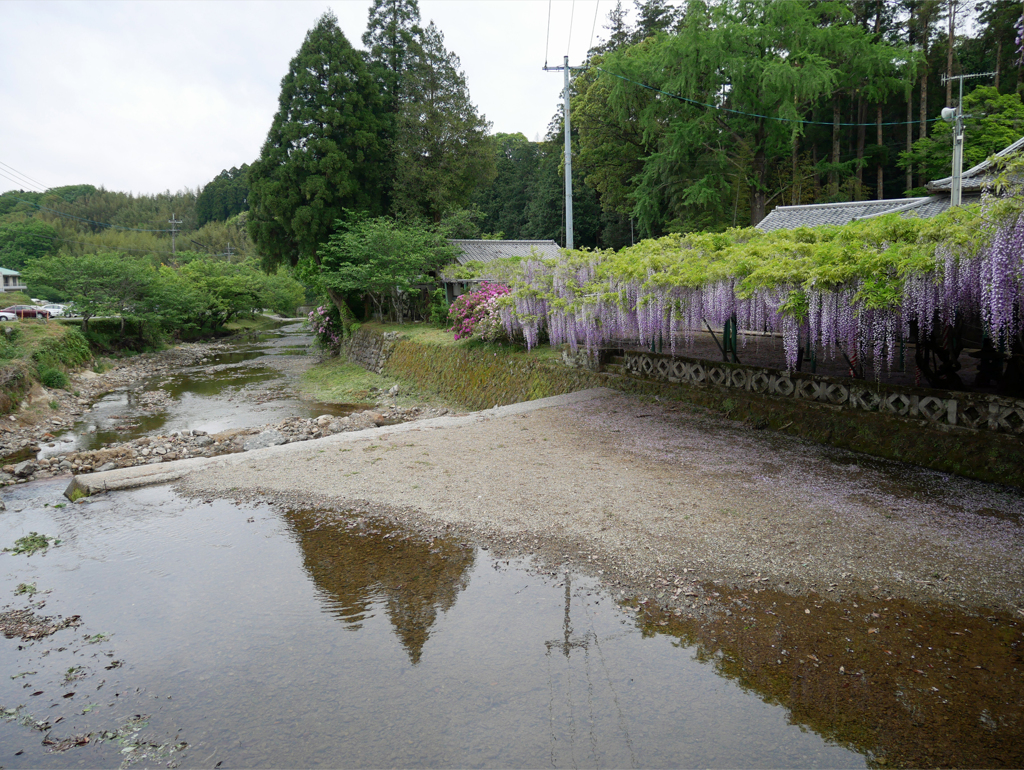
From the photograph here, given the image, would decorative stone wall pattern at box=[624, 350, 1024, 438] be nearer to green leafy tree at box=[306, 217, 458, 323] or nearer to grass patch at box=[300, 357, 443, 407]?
grass patch at box=[300, 357, 443, 407]

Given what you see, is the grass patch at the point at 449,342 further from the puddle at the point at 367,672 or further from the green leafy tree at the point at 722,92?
the green leafy tree at the point at 722,92

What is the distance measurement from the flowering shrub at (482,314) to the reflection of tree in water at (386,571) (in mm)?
9222

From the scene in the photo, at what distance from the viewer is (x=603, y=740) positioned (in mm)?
3234

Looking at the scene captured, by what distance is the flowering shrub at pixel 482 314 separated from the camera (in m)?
15.0

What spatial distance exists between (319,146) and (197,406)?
36.9 ft

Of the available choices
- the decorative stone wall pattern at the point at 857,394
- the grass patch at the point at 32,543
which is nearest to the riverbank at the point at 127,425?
the grass patch at the point at 32,543

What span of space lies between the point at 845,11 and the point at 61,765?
28.5 m

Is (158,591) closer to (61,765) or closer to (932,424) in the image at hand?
(61,765)

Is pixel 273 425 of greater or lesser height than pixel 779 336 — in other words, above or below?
below

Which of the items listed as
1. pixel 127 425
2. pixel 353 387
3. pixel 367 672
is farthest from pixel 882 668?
pixel 353 387

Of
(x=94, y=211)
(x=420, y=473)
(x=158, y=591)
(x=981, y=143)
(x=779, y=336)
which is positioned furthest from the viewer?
(x=94, y=211)

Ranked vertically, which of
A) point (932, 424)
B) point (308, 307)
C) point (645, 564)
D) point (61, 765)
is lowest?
point (61, 765)

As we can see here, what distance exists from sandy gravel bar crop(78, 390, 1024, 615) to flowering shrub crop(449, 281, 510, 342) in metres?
5.59

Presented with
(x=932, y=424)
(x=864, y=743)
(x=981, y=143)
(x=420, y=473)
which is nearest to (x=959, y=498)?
(x=932, y=424)
